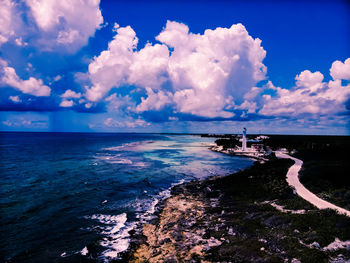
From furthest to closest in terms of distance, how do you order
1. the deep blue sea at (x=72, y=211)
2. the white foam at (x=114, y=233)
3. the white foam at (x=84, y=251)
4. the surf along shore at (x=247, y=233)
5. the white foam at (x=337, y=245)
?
the deep blue sea at (x=72, y=211), the white foam at (x=114, y=233), the white foam at (x=84, y=251), the surf along shore at (x=247, y=233), the white foam at (x=337, y=245)

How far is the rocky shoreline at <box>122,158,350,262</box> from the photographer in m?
9.98

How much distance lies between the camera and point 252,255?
986 cm

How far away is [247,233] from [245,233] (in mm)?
119

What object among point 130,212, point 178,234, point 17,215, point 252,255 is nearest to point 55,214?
point 17,215

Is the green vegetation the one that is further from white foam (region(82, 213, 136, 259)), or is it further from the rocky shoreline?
white foam (region(82, 213, 136, 259))

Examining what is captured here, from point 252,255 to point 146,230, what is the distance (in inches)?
306

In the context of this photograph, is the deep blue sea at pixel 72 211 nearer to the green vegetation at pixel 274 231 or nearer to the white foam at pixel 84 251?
the white foam at pixel 84 251

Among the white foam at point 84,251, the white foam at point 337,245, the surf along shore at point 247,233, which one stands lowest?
the white foam at point 84,251

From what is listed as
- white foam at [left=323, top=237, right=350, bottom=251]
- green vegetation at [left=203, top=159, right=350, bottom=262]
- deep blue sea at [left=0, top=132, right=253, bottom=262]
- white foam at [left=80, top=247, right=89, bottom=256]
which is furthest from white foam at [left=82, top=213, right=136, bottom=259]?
white foam at [left=323, top=237, right=350, bottom=251]

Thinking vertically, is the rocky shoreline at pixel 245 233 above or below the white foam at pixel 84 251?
above

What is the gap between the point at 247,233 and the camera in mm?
12172

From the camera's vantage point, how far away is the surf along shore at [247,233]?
9.98 m

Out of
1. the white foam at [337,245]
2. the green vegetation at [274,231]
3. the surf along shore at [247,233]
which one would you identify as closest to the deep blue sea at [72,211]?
the surf along shore at [247,233]

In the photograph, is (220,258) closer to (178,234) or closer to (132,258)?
(178,234)
